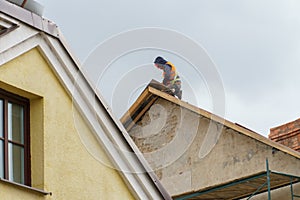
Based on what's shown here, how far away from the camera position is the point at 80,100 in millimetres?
11766

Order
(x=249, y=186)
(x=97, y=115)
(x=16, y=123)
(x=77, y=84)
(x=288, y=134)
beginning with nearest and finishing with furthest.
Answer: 1. (x=16, y=123)
2. (x=77, y=84)
3. (x=97, y=115)
4. (x=288, y=134)
5. (x=249, y=186)

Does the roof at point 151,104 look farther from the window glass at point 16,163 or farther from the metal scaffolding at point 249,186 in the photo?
the window glass at point 16,163

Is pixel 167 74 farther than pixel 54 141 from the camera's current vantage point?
Yes

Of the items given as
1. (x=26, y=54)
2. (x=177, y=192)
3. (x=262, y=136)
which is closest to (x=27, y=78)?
(x=26, y=54)

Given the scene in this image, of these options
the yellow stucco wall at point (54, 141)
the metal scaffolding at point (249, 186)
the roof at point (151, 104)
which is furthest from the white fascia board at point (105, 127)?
the roof at point (151, 104)

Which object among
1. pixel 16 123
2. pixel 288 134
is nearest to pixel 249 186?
pixel 288 134

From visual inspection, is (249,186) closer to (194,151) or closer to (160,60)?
(194,151)

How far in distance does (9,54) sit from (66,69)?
3.45 ft

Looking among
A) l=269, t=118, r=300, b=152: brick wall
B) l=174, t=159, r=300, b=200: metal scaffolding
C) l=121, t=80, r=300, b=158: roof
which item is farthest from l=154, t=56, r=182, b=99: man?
l=269, t=118, r=300, b=152: brick wall

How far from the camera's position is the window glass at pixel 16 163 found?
10.6 m

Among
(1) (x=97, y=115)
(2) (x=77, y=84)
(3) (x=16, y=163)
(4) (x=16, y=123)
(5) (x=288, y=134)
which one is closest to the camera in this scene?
(3) (x=16, y=163)

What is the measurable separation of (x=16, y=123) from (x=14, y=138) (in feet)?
0.67

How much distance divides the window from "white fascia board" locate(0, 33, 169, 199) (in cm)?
58

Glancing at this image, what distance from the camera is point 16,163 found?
35.1 ft
